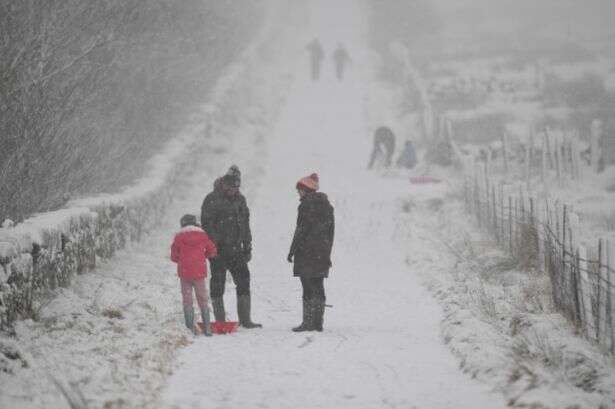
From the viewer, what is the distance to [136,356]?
629cm

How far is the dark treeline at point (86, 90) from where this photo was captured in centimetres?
1099

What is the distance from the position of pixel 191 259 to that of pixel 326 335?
158 cm

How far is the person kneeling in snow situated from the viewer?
7875 millimetres

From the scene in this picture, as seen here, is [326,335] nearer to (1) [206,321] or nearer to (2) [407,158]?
(1) [206,321]

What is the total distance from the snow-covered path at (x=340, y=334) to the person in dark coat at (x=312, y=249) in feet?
0.89

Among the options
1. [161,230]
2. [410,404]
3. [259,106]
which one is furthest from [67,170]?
[259,106]

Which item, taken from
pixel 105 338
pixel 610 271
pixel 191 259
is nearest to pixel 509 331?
pixel 610 271

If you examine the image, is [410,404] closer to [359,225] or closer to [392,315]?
[392,315]

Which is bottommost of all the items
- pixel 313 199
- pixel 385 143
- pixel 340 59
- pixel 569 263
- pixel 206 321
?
pixel 206 321

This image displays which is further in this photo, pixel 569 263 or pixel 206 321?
pixel 569 263

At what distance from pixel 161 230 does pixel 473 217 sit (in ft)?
19.4

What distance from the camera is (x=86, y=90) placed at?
1421cm

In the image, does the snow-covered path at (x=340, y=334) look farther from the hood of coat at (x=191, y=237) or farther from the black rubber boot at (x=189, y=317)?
the hood of coat at (x=191, y=237)

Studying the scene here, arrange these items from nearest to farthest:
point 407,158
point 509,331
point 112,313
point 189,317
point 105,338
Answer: point 105,338, point 509,331, point 112,313, point 189,317, point 407,158
